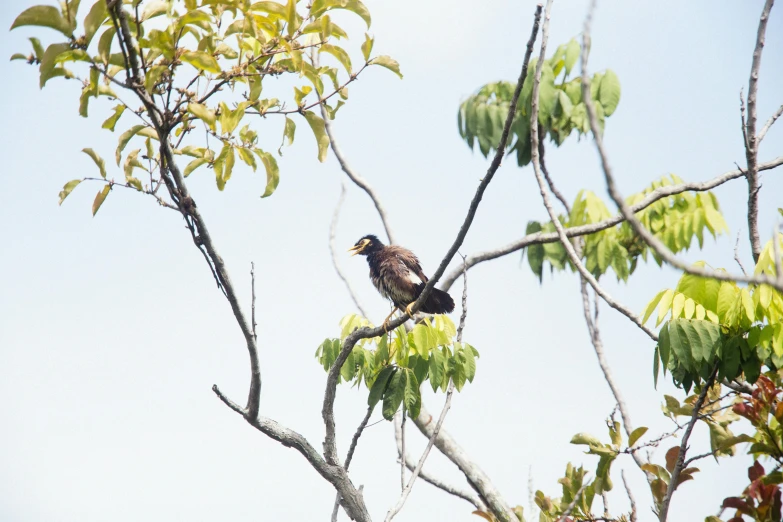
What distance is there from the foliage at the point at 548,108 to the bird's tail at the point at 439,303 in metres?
2.17

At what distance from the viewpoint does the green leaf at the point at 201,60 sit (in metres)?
2.35

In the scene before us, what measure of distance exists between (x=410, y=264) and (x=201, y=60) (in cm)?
375

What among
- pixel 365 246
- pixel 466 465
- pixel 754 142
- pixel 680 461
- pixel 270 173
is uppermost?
pixel 365 246

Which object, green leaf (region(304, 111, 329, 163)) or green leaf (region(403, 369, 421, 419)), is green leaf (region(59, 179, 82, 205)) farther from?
green leaf (region(403, 369, 421, 419))

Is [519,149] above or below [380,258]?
above

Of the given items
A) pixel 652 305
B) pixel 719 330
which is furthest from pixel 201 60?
pixel 719 330

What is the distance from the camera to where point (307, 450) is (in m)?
3.68

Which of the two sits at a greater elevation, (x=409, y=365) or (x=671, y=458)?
(x=409, y=365)

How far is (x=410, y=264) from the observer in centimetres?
596

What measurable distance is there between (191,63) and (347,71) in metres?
0.66

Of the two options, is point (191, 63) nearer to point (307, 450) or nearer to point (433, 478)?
point (307, 450)

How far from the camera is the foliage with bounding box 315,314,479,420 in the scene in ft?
12.0

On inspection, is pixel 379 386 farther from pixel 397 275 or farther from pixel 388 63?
pixel 397 275

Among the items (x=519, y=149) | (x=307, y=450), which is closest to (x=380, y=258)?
(x=519, y=149)
